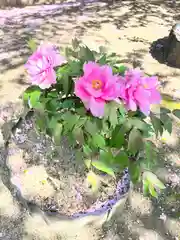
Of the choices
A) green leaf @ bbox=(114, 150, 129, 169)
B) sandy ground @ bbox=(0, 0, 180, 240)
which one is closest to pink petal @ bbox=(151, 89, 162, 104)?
green leaf @ bbox=(114, 150, 129, 169)

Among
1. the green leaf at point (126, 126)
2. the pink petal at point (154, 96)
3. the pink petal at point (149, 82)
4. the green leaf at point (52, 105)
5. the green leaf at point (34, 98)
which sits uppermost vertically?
the pink petal at point (149, 82)

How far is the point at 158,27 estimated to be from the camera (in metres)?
5.11

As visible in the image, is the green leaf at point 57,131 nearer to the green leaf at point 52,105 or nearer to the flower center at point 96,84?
the green leaf at point 52,105

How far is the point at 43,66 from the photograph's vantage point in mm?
1447

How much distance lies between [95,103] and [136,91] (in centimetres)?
17

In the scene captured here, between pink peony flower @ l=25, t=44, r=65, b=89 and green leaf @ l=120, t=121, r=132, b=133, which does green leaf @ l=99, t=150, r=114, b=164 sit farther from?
pink peony flower @ l=25, t=44, r=65, b=89

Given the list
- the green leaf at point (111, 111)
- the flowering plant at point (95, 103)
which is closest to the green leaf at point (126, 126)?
the flowering plant at point (95, 103)

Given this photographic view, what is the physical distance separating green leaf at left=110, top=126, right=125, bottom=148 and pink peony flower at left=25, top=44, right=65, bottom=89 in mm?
357

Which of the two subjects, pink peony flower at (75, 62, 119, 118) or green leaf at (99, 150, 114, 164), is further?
green leaf at (99, 150, 114, 164)

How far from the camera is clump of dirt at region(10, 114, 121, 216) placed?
191 cm

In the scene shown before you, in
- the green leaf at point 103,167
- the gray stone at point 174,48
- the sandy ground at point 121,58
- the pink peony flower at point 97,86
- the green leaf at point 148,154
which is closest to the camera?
the pink peony flower at point 97,86

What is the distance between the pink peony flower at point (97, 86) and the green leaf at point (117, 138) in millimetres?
212

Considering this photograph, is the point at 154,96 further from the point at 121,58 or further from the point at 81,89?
the point at 121,58

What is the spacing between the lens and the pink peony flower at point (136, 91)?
137cm
